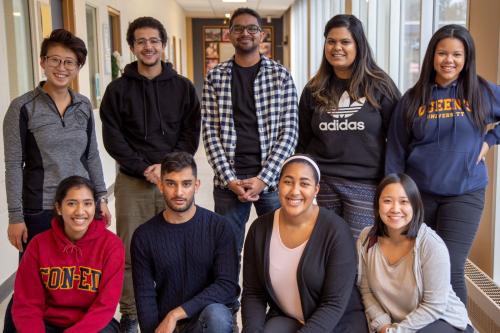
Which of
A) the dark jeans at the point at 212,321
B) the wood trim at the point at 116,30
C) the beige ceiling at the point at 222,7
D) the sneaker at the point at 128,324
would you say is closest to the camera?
the dark jeans at the point at 212,321

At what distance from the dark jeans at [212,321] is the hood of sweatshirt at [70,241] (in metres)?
0.50

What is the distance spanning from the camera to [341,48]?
7.27 feet

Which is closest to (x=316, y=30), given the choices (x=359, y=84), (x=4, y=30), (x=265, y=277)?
(x=4, y=30)

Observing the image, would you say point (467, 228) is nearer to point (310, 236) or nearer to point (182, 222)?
point (310, 236)

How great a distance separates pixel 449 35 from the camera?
1.96m

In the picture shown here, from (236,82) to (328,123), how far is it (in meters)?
0.52

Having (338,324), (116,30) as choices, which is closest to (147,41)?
(338,324)

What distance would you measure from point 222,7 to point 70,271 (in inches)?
457

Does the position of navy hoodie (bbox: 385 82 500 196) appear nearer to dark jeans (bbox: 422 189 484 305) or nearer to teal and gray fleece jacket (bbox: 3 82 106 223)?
dark jeans (bbox: 422 189 484 305)

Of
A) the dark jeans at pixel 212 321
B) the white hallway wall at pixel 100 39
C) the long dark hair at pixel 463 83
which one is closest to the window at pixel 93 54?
the white hallway wall at pixel 100 39

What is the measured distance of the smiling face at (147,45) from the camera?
8.04 ft

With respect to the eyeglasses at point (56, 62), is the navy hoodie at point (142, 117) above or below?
below

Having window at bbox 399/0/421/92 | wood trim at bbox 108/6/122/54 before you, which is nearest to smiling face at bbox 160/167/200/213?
window at bbox 399/0/421/92

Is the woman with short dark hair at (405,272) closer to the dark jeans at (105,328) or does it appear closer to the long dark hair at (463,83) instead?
the long dark hair at (463,83)
